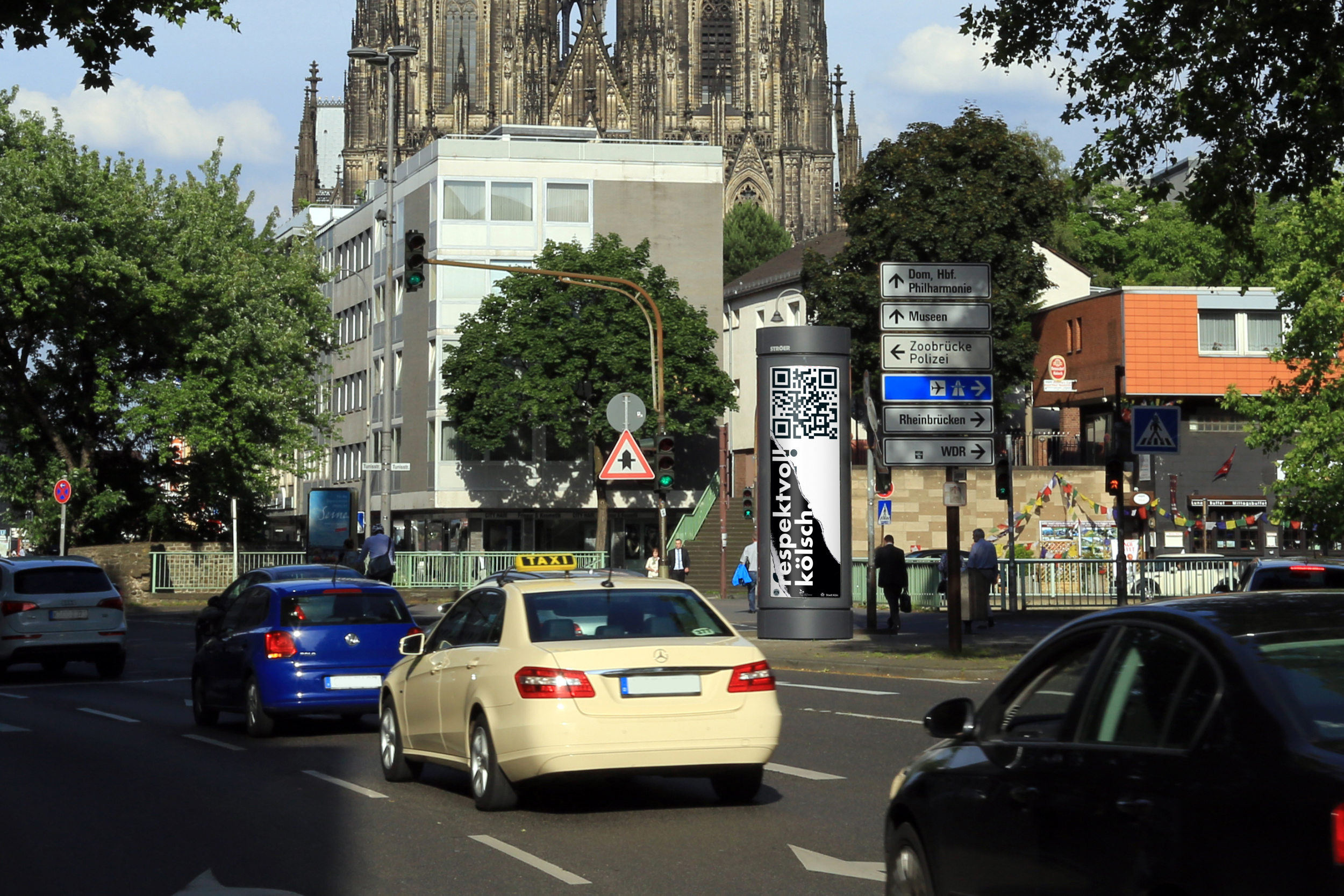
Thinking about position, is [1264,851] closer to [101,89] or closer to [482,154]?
[101,89]

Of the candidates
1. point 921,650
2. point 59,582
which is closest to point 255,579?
point 59,582

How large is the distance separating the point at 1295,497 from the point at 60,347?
112 feet

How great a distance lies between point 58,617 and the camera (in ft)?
81.5

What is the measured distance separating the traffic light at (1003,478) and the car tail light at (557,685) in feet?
68.7

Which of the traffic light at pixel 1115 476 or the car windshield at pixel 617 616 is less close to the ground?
the traffic light at pixel 1115 476

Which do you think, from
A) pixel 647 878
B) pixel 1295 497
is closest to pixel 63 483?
pixel 1295 497

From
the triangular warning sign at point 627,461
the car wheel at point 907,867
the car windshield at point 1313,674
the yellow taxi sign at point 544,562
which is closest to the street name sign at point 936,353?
the yellow taxi sign at point 544,562

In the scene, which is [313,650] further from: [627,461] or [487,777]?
[627,461]

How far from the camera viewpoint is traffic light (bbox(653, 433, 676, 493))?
29156mm

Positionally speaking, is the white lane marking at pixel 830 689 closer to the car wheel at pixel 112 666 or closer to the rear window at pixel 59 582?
the car wheel at pixel 112 666

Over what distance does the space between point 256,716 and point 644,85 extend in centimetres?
11216

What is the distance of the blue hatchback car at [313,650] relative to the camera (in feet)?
52.1

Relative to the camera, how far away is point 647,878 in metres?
8.71

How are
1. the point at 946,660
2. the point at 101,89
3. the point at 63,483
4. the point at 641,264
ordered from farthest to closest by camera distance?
the point at 641,264
the point at 63,483
the point at 946,660
the point at 101,89
